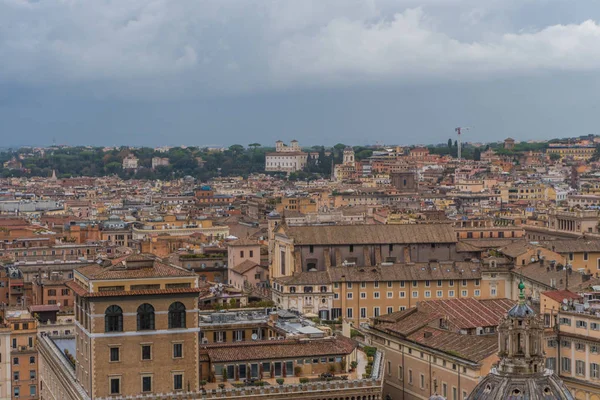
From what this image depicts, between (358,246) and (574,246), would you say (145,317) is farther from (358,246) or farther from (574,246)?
(574,246)

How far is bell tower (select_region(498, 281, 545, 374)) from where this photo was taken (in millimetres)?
28156

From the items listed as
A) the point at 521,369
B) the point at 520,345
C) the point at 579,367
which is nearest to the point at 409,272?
the point at 579,367

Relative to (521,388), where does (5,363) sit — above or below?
below

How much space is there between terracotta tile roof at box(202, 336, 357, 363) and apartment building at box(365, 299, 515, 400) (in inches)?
171

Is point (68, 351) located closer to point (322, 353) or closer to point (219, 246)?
point (322, 353)

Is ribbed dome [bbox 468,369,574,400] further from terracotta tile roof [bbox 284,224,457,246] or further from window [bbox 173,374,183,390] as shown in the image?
terracotta tile roof [bbox 284,224,457,246]

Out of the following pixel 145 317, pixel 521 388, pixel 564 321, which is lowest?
pixel 564 321

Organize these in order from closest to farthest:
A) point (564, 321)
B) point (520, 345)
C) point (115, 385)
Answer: point (520, 345) → point (115, 385) → point (564, 321)

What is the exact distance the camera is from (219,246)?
98.1 metres

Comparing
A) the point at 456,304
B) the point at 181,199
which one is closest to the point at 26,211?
the point at 181,199

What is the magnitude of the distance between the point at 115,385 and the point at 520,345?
21.5m

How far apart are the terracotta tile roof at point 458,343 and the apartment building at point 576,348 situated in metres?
2.50

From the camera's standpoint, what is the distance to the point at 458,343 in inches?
2080

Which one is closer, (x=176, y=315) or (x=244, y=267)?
(x=176, y=315)
